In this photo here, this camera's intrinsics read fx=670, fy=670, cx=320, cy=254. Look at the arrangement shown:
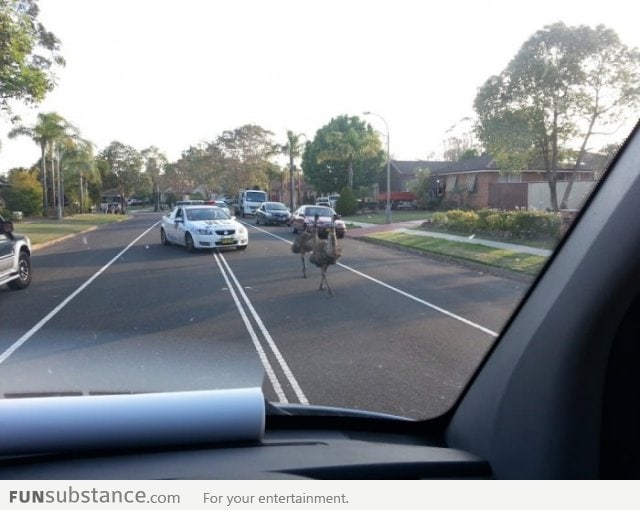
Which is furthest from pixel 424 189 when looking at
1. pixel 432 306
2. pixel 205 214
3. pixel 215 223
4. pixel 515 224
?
pixel 515 224

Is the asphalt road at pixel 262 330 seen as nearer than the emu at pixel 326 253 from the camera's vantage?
Yes

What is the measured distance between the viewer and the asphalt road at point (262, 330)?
4910 mm

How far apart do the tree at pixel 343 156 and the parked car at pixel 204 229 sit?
34248 mm

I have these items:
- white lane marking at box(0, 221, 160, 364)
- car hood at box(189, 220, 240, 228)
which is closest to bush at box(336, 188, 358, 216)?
car hood at box(189, 220, 240, 228)

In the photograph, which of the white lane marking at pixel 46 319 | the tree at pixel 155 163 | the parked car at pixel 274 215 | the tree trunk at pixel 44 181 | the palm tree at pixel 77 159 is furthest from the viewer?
the tree at pixel 155 163

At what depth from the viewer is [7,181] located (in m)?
51.5

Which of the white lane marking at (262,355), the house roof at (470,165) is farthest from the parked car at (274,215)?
the white lane marking at (262,355)

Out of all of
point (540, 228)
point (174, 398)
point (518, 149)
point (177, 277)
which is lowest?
point (177, 277)

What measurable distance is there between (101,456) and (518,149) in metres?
5.44

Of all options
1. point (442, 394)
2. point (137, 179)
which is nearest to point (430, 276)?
point (442, 394)

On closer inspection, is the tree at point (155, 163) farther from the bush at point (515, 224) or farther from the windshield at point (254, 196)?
the bush at point (515, 224)

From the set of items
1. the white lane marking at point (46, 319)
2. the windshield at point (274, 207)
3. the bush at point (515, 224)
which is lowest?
the white lane marking at point (46, 319)

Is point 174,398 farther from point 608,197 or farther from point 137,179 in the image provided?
point 137,179
